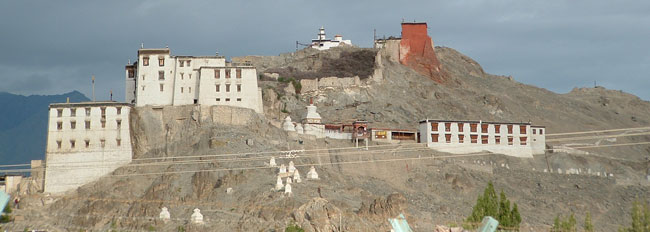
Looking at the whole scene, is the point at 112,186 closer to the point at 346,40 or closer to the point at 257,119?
the point at 257,119

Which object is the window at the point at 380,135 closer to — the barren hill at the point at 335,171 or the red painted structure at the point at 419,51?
the barren hill at the point at 335,171

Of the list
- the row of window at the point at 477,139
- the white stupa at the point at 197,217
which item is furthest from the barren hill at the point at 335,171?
the row of window at the point at 477,139

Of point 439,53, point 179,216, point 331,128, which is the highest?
point 439,53

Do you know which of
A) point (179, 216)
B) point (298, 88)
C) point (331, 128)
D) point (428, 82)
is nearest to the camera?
point (179, 216)

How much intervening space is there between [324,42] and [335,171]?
55.7 metres

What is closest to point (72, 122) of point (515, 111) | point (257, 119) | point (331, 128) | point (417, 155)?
point (257, 119)

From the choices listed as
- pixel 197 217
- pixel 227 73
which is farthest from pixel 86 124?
pixel 197 217

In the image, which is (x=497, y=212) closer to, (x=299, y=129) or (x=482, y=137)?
(x=299, y=129)

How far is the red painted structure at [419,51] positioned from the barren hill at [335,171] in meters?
3.13

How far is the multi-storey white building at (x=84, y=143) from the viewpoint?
105125 mm

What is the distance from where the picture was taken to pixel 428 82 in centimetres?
14488

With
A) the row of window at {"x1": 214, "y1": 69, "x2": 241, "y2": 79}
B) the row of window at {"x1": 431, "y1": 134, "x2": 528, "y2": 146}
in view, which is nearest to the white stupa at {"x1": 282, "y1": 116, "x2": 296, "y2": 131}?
the row of window at {"x1": 214, "y1": 69, "x2": 241, "y2": 79}

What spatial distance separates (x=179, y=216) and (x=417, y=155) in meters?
33.1

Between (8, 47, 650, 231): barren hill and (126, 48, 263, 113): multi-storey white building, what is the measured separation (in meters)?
1.97
